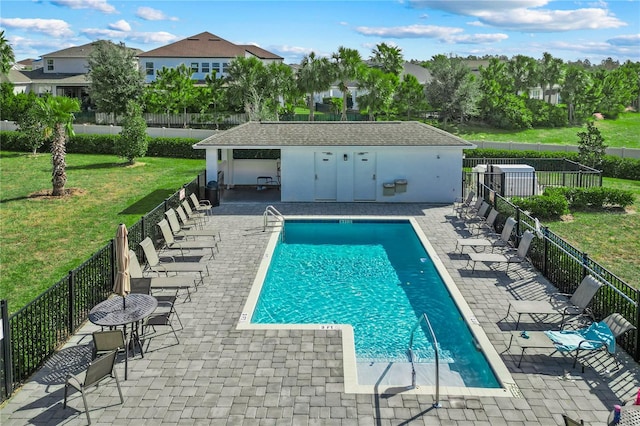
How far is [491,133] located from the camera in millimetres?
61594

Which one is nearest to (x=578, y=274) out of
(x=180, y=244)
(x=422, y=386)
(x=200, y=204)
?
(x=422, y=386)

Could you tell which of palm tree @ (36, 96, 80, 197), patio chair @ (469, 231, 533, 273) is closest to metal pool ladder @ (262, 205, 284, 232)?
patio chair @ (469, 231, 533, 273)

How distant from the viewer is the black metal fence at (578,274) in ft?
32.9

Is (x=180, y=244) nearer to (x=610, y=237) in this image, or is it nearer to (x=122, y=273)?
(x=122, y=273)

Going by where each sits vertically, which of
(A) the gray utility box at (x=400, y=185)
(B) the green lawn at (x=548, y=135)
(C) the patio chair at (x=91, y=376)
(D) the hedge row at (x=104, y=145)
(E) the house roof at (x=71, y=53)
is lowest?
(C) the patio chair at (x=91, y=376)

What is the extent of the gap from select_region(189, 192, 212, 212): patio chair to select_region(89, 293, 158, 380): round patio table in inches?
410

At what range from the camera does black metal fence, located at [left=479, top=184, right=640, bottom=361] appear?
1003 centimetres

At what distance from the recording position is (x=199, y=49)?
239 ft

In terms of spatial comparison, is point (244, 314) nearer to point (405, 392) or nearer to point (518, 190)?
point (405, 392)

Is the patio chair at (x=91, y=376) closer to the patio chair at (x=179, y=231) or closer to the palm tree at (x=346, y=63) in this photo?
the patio chair at (x=179, y=231)

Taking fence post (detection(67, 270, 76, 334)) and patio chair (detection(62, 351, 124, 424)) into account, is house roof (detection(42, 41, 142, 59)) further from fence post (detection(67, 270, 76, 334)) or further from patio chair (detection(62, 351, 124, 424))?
patio chair (detection(62, 351, 124, 424))

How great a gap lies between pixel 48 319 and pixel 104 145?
3204cm

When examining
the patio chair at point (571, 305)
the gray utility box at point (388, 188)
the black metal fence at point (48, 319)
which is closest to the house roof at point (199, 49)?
the gray utility box at point (388, 188)

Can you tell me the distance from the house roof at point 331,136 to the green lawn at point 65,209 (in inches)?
183
